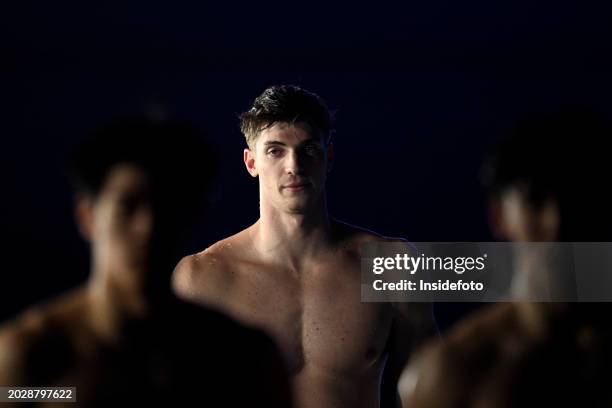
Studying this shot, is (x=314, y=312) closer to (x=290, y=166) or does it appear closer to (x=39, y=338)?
(x=290, y=166)

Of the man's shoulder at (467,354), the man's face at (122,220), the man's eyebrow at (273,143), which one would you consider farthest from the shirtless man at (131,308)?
the man's eyebrow at (273,143)

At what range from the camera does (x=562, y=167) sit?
0.84 metres

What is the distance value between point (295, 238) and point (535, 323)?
20.3 inches

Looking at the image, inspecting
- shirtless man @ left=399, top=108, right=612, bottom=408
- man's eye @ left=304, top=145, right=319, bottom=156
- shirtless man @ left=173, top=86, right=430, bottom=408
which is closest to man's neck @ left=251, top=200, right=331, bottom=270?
shirtless man @ left=173, top=86, right=430, bottom=408

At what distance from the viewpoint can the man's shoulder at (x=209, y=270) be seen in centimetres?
119

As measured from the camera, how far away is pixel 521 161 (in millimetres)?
832

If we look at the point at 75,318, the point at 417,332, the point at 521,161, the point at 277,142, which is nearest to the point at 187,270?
the point at 277,142

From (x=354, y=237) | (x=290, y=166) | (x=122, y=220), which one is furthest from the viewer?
(x=354, y=237)

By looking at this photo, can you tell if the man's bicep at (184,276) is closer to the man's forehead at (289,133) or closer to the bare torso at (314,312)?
the bare torso at (314,312)

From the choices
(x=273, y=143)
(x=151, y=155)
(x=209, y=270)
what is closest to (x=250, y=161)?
(x=273, y=143)

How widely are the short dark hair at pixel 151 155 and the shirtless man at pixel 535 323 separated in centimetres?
36

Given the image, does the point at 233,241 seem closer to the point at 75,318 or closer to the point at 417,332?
the point at 417,332

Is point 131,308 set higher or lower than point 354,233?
lower

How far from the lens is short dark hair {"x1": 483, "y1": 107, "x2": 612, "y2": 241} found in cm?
82
